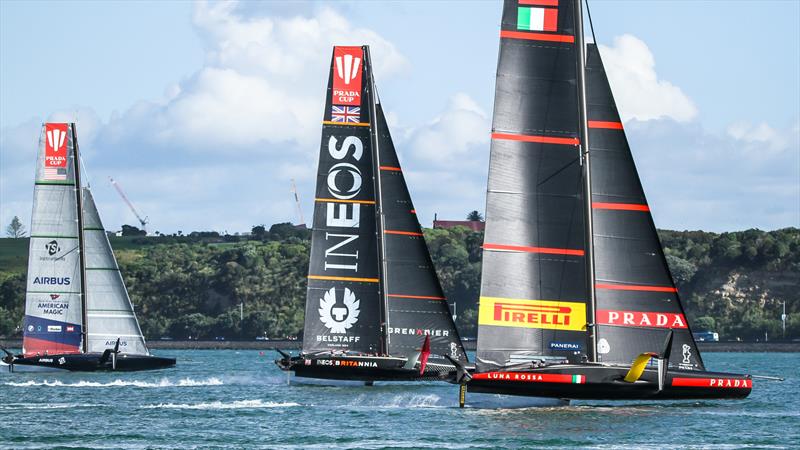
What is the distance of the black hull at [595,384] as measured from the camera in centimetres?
4541

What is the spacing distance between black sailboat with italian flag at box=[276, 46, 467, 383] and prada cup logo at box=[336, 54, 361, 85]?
0.04 m

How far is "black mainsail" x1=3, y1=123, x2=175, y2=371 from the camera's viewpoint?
77.0 m

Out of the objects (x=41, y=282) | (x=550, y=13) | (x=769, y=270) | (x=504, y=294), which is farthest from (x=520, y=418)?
(x=769, y=270)

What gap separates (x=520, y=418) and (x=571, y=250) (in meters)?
4.96

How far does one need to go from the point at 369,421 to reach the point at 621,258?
357 inches

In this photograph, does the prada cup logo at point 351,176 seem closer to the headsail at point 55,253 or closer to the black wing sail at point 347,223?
the black wing sail at point 347,223

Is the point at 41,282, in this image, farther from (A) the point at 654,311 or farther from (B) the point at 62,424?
(A) the point at 654,311

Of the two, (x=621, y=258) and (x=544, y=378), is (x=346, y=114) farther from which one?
(x=544, y=378)

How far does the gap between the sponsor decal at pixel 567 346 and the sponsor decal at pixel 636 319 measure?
2.94 ft

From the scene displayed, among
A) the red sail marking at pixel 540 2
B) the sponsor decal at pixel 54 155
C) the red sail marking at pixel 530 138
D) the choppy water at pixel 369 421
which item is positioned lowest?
the choppy water at pixel 369 421

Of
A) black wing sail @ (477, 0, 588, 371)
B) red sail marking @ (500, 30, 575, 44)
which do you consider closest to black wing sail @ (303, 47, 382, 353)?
black wing sail @ (477, 0, 588, 371)

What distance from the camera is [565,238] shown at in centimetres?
4644

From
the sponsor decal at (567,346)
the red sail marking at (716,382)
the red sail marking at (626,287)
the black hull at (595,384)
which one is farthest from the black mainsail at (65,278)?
the red sail marking at (716,382)

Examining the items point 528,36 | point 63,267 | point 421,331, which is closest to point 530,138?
point 528,36
